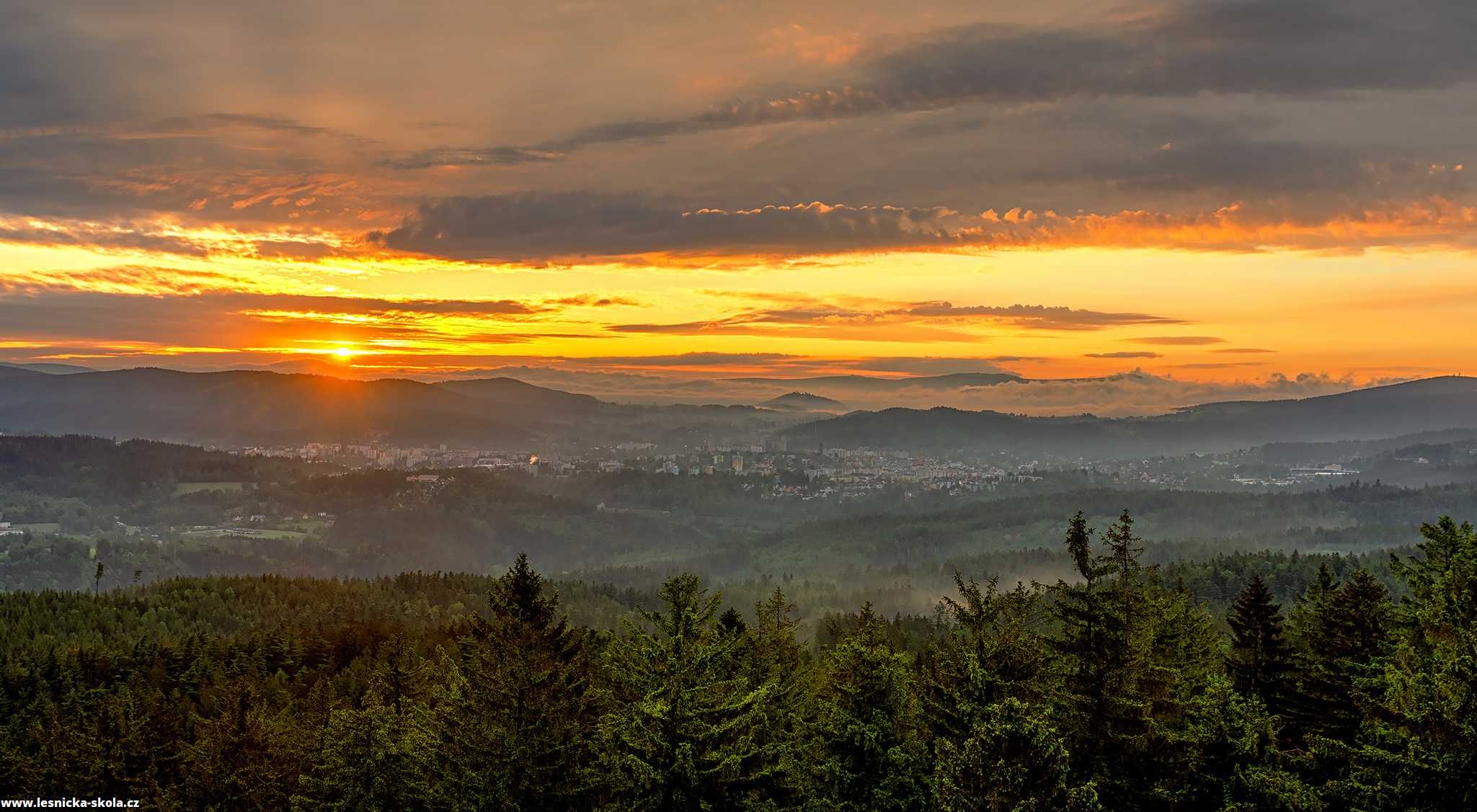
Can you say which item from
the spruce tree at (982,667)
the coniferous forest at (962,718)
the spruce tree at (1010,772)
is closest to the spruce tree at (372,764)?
the coniferous forest at (962,718)

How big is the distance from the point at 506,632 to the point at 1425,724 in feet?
103

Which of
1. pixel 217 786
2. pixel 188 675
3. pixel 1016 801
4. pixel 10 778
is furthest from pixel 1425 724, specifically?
pixel 188 675

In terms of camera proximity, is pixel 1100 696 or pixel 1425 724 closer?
pixel 1425 724

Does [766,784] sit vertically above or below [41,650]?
above

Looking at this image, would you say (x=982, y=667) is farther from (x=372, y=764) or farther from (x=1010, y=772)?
(x=372, y=764)

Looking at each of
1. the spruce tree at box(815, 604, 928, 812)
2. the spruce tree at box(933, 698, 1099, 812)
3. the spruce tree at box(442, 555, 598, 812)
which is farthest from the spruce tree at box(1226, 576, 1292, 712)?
the spruce tree at box(442, 555, 598, 812)

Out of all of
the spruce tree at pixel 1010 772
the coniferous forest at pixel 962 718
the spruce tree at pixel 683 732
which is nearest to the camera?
the spruce tree at pixel 1010 772

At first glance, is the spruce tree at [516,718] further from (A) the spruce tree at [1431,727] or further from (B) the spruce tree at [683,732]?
(A) the spruce tree at [1431,727]

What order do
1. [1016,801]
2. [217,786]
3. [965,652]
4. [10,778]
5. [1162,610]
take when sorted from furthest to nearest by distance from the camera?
[10,778]
[217,786]
[1162,610]
[965,652]
[1016,801]

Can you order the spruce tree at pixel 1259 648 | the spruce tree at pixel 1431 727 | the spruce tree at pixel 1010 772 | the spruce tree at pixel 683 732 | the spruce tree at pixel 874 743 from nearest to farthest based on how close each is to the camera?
1. the spruce tree at pixel 1010 772
2. the spruce tree at pixel 1431 727
3. the spruce tree at pixel 683 732
4. the spruce tree at pixel 874 743
5. the spruce tree at pixel 1259 648

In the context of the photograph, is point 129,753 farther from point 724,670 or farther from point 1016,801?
point 1016,801

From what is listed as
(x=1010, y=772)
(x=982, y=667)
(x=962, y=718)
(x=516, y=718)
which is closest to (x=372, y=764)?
(x=516, y=718)

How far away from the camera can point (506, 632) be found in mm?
38906

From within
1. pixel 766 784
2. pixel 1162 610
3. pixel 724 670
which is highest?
pixel 1162 610
